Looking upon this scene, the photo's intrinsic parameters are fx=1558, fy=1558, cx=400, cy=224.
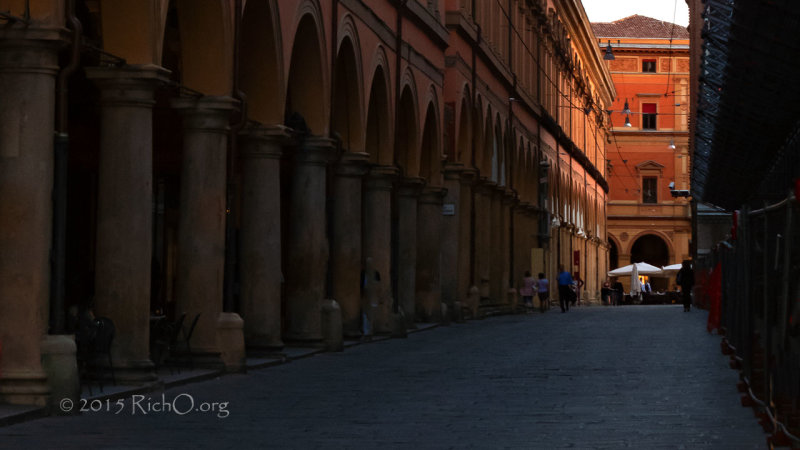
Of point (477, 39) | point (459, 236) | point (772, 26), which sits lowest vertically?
point (459, 236)

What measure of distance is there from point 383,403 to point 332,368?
533 centimetres

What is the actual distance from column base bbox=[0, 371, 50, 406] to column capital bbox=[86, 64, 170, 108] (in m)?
3.51

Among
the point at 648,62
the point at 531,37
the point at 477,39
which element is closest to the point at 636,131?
the point at 648,62

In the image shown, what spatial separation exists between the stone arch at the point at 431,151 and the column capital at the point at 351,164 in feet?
29.7

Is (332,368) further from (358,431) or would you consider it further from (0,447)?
(0,447)

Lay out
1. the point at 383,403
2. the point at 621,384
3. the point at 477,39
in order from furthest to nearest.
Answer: the point at 477,39 < the point at 621,384 < the point at 383,403

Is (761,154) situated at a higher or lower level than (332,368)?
higher

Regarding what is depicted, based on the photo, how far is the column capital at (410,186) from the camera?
107 ft

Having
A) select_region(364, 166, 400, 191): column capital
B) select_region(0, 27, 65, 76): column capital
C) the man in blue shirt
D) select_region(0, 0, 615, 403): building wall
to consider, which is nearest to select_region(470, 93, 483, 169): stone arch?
select_region(0, 0, 615, 403): building wall

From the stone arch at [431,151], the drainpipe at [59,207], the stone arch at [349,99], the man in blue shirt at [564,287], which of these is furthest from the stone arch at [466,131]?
the drainpipe at [59,207]

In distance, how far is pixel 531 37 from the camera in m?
60.1

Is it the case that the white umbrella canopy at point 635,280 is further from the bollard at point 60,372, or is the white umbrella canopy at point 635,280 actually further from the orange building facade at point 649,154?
the bollard at point 60,372

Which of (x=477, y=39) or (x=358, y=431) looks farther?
(x=477, y=39)

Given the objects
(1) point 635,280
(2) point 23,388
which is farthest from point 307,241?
(1) point 635,280
